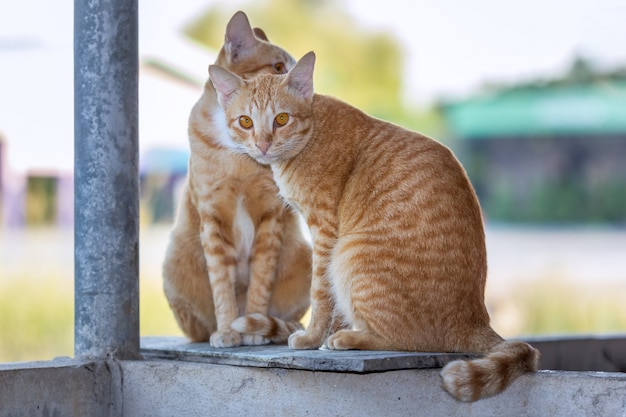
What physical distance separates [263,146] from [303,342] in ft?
2.42

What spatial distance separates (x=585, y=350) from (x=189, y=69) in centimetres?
776

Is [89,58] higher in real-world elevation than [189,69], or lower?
lower

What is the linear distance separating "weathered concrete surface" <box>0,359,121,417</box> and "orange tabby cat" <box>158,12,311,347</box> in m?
0.45

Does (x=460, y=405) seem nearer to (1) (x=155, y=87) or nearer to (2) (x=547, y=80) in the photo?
(1) (x=155, y=87)

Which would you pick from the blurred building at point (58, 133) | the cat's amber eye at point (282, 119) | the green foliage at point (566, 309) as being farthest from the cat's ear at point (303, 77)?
the blurred building at point (58, 133)

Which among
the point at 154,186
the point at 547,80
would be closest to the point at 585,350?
the point at 154,186

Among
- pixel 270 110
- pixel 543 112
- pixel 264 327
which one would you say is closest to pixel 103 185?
pixel 270 110

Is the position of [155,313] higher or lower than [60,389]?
higher

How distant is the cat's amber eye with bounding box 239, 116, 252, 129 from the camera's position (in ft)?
11.2

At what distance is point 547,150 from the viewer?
15688 millimetres

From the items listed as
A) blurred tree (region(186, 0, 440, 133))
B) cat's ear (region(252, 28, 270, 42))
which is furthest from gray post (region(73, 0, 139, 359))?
blurred tree (region(186, 0, 440, 133))

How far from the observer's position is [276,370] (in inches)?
124

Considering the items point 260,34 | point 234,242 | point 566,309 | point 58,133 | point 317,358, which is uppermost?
point 58,133

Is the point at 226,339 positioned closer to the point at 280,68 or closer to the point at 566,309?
the point at 280,68
